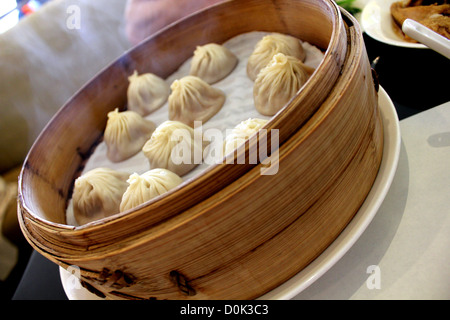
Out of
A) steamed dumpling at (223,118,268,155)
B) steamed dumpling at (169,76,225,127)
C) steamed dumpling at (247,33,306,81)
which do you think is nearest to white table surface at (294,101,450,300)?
steamed dumpling at (223,118,268,155)

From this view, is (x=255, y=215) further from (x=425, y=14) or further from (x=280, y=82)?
(x=425, y=14)

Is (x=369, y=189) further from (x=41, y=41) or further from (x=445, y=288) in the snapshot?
(x=41, y=41)

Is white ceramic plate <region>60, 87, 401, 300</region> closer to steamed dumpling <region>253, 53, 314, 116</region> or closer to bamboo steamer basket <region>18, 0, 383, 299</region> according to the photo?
bamboo steamer basket <region>18, 0, 383, 299</region>

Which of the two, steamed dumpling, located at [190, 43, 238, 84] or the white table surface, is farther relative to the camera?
steamed dumpling, located at [190, 43, 238, 84]

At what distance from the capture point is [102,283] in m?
0.85

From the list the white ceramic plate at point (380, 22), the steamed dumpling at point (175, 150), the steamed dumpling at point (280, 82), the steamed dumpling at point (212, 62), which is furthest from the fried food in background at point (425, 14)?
the steamed dumpling at point (175, 150)

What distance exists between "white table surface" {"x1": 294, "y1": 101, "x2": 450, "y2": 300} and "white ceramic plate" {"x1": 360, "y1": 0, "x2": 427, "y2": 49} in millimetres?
508

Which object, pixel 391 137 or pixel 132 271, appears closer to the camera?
pixel 132 271

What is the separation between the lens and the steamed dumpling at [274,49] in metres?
1.38

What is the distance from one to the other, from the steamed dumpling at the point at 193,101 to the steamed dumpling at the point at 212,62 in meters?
0.12

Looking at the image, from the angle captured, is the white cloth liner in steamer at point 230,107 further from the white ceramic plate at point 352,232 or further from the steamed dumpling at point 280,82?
the white ceramic plate at point 352,232

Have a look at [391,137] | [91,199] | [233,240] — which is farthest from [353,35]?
[91,199]

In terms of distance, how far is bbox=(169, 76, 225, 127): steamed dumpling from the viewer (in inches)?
56.4

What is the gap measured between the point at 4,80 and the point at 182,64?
4.89ft
